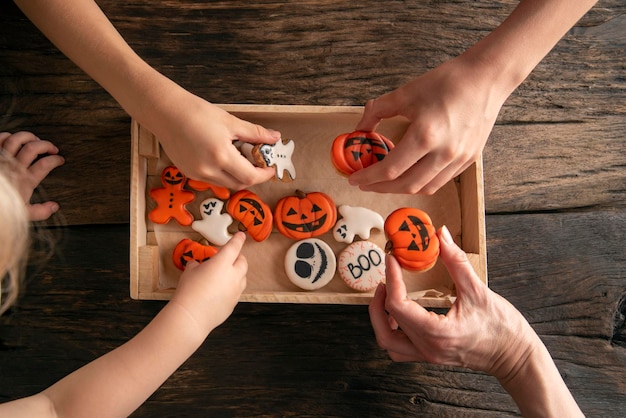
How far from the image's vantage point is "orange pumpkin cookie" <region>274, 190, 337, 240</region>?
0.82 metres

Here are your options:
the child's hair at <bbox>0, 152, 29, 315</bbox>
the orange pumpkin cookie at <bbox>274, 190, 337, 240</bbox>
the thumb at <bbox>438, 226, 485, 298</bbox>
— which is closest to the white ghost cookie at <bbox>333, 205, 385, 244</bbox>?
the orange pumpkin cookie at <bbox>274, 190, 337, 240</bbox>

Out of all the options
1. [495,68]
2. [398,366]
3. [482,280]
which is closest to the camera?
[495,68]

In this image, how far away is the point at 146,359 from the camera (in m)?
0.69

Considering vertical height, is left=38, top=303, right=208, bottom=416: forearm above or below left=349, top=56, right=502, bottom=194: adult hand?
below

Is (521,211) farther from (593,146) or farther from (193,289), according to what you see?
(193,289)

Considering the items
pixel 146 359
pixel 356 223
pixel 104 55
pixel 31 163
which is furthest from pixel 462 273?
pixel 31 163

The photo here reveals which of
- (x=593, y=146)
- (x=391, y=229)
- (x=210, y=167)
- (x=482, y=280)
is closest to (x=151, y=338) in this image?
(x=210, y=167)

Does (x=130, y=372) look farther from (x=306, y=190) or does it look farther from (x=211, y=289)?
(x=306, y=190)

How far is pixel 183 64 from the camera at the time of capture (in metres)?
0.92

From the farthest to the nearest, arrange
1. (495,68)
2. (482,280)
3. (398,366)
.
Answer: (398,366)
(482,280)
(495,68)

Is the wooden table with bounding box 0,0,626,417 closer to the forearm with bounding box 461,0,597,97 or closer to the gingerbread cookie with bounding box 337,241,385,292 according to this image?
the gingerbread cookie with bounding box 337,241,385,292

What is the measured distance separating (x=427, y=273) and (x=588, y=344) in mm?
307

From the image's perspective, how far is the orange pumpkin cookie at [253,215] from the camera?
2.66 feet

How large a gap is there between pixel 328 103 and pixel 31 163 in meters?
0.51
